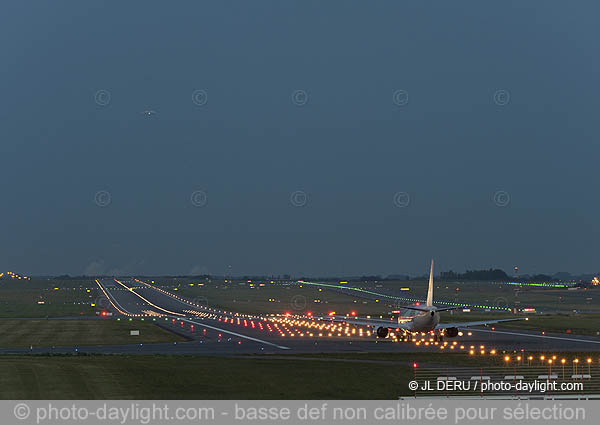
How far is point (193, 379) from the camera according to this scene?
169 ft

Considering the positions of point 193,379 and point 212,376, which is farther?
point 212,376

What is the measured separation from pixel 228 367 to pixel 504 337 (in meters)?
45.1

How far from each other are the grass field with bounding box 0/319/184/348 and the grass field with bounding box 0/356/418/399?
2329 cm

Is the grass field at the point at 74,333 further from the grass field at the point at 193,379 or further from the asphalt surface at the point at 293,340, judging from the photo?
the grass field at the point at 193,379

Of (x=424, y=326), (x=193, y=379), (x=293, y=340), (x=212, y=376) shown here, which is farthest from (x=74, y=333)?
(x=193, y=379)

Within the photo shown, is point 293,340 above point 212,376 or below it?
below

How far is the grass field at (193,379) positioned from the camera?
147 feet
